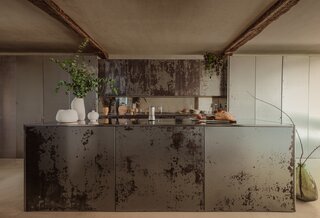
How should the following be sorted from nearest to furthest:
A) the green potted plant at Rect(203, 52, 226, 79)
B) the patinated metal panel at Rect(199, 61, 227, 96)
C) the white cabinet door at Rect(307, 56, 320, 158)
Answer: the white cabinet door at Rect(307, 56, 320, 158) → the green potted plant at Rect(203, 52, 226, 79) → the patinated metal panel at Rect(199, 61, 227, 96)

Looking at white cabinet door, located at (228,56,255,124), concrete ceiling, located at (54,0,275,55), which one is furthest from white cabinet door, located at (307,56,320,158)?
concrete ceiling, located at (54,0,275,55)

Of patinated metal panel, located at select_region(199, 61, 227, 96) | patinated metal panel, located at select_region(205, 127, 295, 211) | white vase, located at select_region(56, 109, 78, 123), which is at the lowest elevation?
patinated metal panel, located at select_region(205, 127, 295, 211)

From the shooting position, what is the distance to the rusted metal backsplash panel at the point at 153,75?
616 cm

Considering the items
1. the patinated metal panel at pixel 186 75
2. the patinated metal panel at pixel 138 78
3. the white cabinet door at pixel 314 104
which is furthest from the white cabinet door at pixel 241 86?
the patinated metal panel at pixel 138 78

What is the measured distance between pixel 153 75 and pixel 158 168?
3.71 m

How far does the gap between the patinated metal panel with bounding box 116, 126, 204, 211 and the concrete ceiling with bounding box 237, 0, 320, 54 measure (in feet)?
7.70

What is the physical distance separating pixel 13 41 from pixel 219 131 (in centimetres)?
470

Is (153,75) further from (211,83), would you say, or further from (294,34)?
(294,34)

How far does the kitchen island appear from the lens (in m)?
2.72

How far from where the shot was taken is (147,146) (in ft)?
Result: 8.95

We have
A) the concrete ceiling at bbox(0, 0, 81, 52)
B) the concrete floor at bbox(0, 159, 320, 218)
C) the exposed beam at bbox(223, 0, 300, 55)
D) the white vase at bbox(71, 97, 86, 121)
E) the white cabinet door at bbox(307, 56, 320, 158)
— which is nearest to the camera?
the concrete floor at bbox(0, 159, 320, 218)

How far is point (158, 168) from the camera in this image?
8.97 feet

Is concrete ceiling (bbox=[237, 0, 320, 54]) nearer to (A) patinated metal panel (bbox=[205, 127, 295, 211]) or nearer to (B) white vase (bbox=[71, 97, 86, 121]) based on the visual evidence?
(A) patinated metal panel (bbox=[205, 127, 295, 211])

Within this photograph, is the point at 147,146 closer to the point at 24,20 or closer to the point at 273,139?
the point at 273,139
